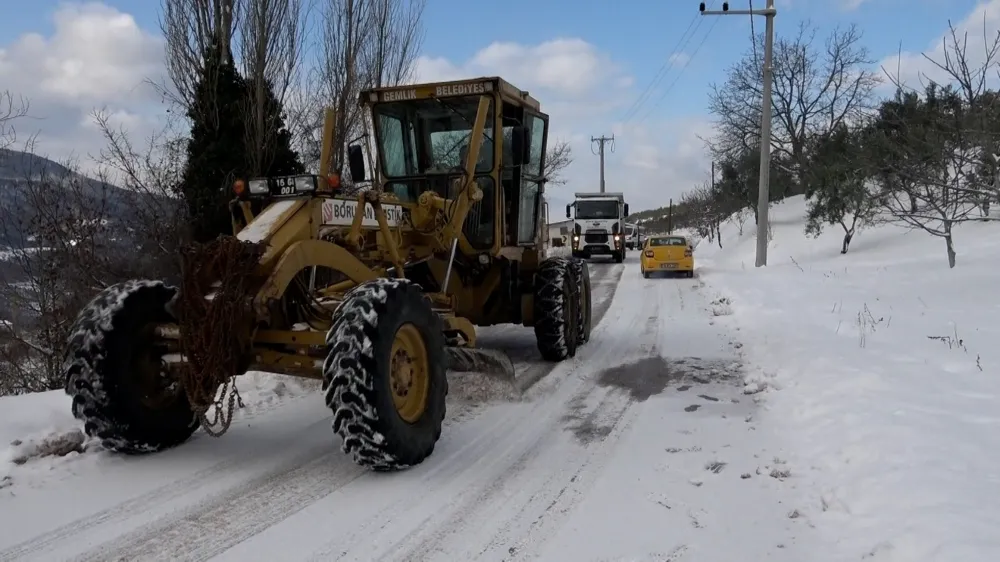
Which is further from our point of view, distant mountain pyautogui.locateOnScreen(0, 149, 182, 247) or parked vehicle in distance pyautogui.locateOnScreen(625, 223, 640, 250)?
parked vehicle in distance pyautogui.locateOnScreen(625, 223, 640, 250)

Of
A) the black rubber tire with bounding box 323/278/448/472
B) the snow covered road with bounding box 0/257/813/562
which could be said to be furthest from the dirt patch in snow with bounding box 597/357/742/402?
the black rubber tire with bounding box 323/278/448/472

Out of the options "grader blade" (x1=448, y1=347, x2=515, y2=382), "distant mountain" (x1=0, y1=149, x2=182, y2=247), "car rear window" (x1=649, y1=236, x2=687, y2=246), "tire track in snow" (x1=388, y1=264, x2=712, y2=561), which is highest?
"distant mountain" (x1=0, y1=149, x2=182, y2=247)

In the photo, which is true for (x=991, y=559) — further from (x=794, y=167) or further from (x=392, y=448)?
(x=794, y=167)

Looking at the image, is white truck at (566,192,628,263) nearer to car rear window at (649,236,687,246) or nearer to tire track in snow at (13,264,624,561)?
car rear window at (649,236,687,246)

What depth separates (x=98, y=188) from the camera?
942 centimetres

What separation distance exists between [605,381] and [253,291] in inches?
160

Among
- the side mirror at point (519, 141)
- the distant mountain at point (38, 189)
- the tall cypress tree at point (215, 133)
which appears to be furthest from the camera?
the tall cypress tree at point (215, 133)

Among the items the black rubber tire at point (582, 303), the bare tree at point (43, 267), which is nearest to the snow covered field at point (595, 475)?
the black rubber tire at point (582, 303)

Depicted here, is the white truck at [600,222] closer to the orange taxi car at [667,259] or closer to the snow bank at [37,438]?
the orange taxi car at [667,259]

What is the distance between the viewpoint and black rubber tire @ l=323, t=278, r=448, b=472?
4.19m

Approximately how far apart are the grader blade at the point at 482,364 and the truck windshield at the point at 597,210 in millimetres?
21983

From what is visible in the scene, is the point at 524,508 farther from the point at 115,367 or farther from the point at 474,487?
the point at 115,367

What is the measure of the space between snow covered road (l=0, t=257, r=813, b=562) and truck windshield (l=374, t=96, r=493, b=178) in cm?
277

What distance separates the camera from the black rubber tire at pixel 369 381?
4.19 m
